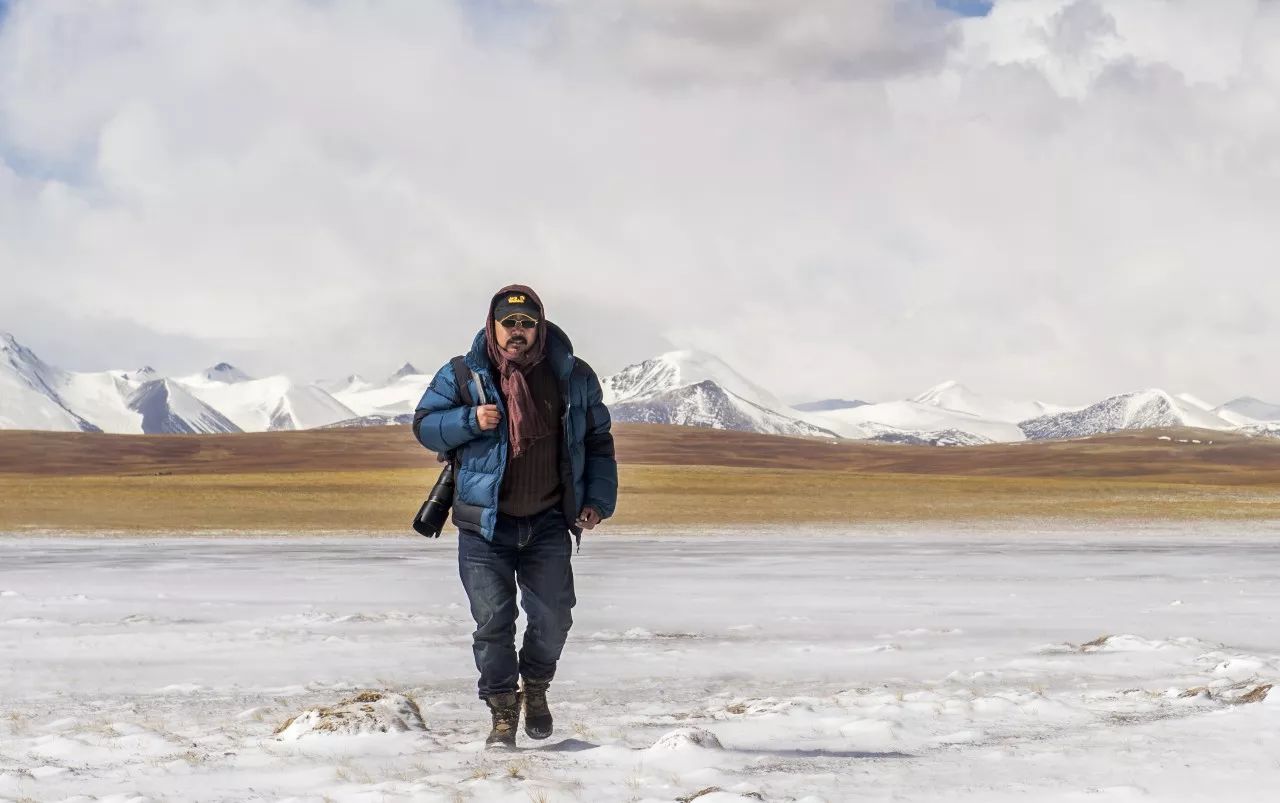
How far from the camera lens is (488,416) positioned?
6488 millimetres

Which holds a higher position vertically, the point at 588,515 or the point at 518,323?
the point at 518,323

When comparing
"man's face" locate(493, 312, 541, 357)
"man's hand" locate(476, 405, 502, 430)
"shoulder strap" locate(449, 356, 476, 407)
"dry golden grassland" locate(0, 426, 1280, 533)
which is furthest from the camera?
"dry golden grassland" locate(0, 426, 1280, 533)

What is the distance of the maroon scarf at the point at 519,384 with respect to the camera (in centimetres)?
661

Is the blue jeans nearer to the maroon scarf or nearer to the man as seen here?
the man

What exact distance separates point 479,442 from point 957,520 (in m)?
39.7

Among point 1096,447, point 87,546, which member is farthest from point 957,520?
point 1096,447

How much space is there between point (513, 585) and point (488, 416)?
1.04 meters

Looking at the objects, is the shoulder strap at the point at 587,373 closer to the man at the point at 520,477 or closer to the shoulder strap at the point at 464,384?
the man at the point at 520,477

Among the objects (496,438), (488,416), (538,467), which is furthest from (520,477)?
(488,416)

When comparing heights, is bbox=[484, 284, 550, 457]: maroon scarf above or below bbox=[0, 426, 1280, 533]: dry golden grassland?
above

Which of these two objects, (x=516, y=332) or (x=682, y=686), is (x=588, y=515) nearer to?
(x=516, y=332)

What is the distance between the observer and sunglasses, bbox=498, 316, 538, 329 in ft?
21.8

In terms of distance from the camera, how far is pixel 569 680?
1015cm

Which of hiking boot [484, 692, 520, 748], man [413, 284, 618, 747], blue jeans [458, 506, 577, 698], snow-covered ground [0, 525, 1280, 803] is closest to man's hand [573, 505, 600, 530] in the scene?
man [413, 284, 618, 747]
